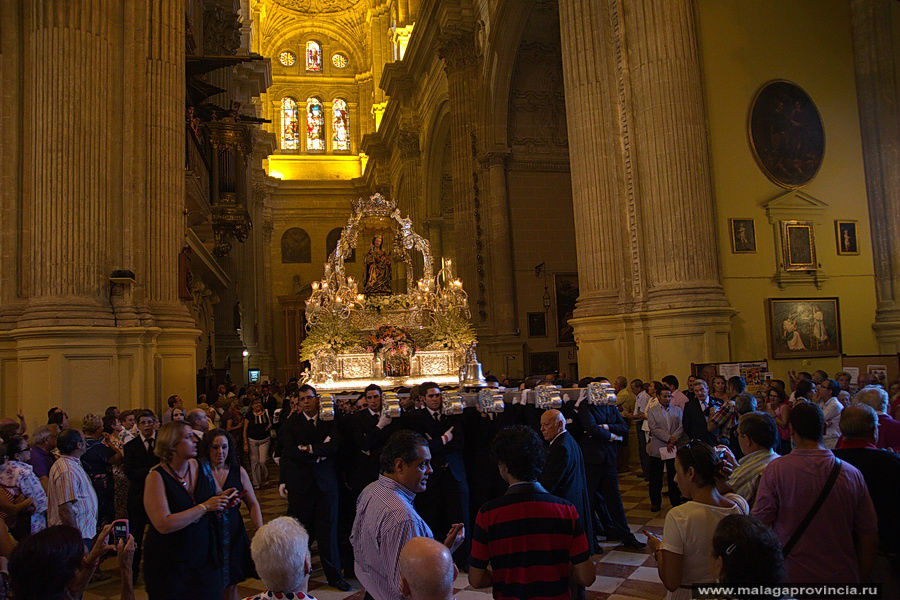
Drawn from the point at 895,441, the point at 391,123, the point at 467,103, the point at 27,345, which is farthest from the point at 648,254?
the point at 391,123

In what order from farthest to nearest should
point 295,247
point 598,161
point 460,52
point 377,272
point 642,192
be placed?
1. point 295,247
2. point 460,52
3. point 377,272
4. point 598,161
5. point 642,192

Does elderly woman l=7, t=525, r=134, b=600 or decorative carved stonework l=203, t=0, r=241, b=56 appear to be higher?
decorative carved stonework l=203, t=0, r=241, b=56

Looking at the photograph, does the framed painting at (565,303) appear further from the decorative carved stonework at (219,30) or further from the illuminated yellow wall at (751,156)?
the decorative carved stonework at (219,30)

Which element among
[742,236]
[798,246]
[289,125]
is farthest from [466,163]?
[289,125]

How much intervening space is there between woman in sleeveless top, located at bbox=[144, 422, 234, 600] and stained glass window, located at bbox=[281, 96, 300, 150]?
1625 inches

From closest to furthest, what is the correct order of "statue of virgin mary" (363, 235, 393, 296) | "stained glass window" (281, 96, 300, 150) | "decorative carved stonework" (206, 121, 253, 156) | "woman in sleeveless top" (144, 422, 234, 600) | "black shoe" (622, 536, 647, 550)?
"woman in sleeveless top" (144, 422, 234, 600) < "black shoe" (622, 536, 647, 550) < "statue of virgin mary" (363, 235, 393, 296) < "decorative carved stonework" (206, 121, 253, 156) < "stained glass window" (281, 96, 300, 150)

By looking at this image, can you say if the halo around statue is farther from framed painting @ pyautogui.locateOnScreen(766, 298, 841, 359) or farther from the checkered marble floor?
the checkered marble floor

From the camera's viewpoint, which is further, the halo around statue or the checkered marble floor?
the halo around statue

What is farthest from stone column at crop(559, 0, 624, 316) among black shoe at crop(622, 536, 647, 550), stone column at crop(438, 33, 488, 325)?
stone column at crop(438, 33, 488, 325)

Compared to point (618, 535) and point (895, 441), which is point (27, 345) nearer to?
point (618, 535)

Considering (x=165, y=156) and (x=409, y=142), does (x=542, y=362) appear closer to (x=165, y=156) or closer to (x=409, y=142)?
(x=165, y=156)

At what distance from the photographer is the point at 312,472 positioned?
6.68 metres

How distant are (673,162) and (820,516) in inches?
369

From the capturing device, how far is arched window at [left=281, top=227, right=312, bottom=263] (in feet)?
140
